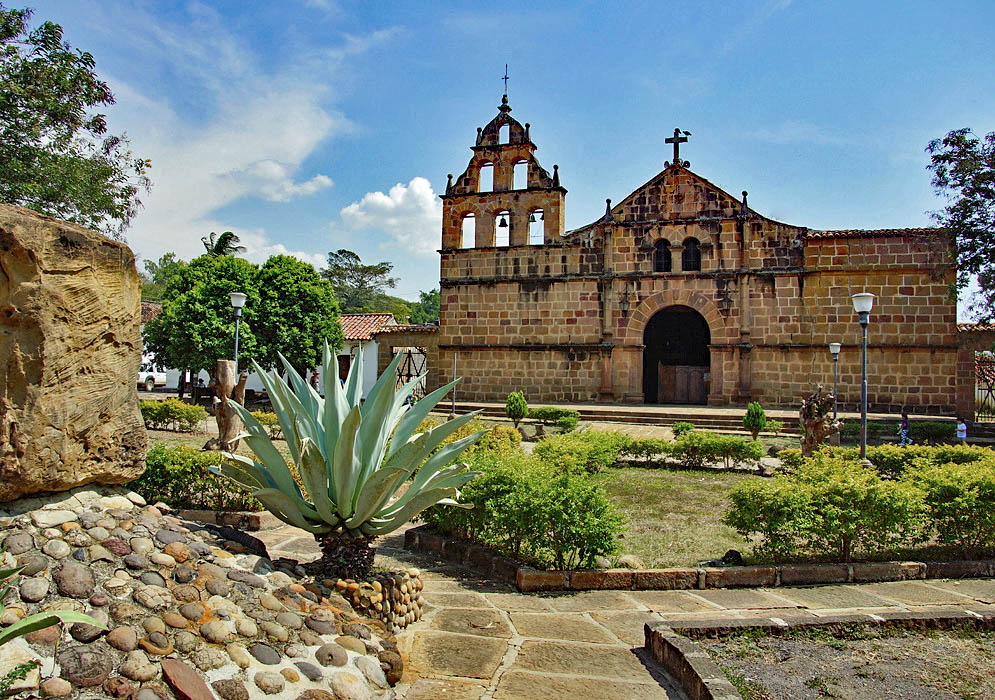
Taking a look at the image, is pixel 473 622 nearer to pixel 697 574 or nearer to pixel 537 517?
pixel 537 517

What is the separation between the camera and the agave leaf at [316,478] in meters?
4.28

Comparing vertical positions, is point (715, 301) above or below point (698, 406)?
above

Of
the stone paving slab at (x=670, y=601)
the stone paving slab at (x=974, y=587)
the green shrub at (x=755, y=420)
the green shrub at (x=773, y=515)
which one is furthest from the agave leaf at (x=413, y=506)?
the green shrub at (x=755, y=420)

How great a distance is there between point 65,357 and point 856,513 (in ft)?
20.7

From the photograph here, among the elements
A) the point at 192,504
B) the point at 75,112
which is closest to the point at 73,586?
the point at 192,504

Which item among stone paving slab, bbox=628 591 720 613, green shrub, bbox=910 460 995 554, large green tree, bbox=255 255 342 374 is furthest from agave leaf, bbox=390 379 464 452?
large green tree, bbox=255 255 342 374

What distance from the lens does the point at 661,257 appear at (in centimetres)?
2380

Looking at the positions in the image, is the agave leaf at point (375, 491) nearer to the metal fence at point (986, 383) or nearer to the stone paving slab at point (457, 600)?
the stone paving slab at point (457, 600)

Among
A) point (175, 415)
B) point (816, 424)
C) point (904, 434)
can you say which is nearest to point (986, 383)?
point (904, 434)

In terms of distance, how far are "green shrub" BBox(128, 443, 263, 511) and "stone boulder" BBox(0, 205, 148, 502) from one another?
3.43m

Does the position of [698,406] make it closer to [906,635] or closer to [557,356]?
[557,356]

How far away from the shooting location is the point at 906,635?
14.5ft

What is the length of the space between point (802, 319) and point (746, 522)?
58.8 ft

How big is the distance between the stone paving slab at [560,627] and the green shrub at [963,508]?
396cm
